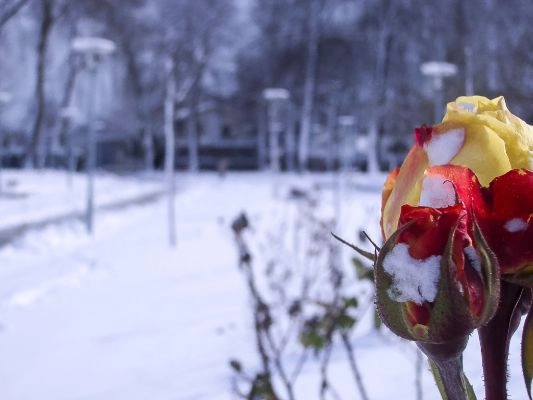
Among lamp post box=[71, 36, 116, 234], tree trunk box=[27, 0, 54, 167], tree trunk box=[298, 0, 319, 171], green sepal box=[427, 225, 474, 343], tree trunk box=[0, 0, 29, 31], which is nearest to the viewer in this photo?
green sepal box=[427, 225, 474, 343]

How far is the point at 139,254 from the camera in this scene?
1109 cm

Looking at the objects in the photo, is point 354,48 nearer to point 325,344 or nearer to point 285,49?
point 285,49

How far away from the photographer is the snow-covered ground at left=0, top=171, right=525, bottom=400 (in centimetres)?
391

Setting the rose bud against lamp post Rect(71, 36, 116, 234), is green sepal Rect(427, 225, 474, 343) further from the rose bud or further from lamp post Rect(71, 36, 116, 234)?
lamp post Rect(71, 36, 116, 234)

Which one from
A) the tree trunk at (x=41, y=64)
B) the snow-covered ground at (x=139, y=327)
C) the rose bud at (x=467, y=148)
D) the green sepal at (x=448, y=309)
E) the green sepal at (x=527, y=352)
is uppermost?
the tree trunk at (x=41, y=64)

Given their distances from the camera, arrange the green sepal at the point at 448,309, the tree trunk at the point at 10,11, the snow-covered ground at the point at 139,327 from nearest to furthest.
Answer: the green sepal at the point at 448,309 < the snow-covered ground at the point at 139,327 < the tree trunk at the point at 10,11

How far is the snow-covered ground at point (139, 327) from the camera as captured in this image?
154 inches

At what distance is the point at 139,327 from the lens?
228 inches

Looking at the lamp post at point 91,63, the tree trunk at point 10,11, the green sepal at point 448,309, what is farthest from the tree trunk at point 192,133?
the green sepal at point 448,309

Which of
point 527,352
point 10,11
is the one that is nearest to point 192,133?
point 10,11

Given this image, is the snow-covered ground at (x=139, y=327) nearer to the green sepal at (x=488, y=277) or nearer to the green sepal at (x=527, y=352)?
the green sepal at (x=527, y=352)

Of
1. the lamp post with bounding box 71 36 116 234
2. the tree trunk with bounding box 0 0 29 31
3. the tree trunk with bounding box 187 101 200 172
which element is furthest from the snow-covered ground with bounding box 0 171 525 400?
the tree trunk with bounding box 187 101 200 172

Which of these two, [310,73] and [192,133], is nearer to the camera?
[310,73]

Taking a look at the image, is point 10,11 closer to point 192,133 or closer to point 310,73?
point 310,73
